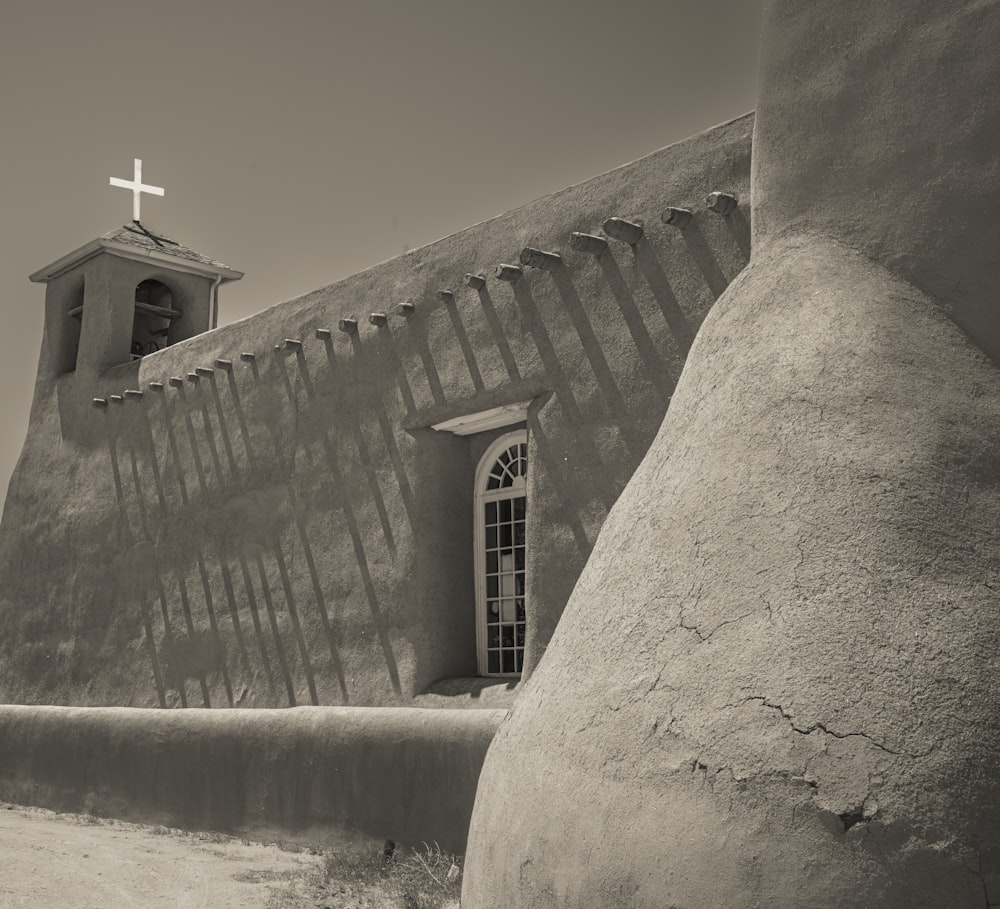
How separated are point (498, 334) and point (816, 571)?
6078mm

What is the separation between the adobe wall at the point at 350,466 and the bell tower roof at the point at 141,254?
5.59 feet

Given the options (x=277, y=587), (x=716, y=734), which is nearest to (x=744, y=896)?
(x=716, y=734)

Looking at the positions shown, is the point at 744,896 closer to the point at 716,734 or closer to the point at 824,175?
the point at 716,734

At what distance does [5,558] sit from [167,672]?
4.11 meters

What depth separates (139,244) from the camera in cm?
1631

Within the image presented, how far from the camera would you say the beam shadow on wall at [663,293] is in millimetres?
8750

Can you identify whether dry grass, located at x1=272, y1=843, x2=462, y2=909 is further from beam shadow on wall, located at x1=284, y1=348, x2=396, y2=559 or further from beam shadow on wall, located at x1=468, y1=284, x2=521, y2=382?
beam shadow on wall, located at x1=468, y1=284, x2=521, y2=382

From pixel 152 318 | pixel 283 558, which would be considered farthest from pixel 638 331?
pixel 152 318

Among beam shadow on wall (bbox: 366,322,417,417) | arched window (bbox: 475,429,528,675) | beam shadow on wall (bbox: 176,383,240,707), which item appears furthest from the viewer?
beam shadow on wall (bbox: 176,383,240,707)

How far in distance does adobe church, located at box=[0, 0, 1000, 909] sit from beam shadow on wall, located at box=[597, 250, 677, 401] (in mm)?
25

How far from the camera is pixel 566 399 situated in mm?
9500

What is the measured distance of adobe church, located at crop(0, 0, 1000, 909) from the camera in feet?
13.3

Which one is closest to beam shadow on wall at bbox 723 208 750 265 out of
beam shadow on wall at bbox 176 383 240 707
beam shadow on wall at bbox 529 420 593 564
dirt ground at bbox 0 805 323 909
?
beam shadow on wall at bbox 529 420 593 564

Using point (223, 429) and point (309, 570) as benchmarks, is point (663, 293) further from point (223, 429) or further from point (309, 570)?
point (223, 429)
